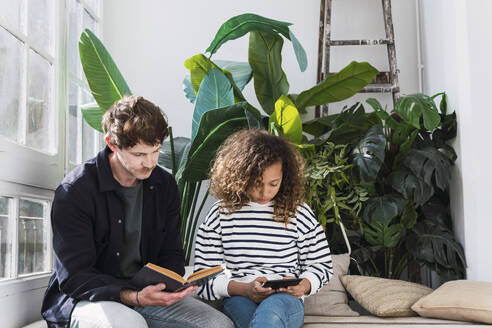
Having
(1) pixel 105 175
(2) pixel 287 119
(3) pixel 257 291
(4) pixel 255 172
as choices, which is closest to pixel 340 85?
(2) pixel 287 119

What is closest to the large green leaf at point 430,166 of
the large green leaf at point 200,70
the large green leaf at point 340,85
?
the large green leaf at point 340,85

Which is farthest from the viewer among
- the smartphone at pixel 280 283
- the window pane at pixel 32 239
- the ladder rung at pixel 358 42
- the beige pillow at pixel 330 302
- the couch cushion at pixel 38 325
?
the ladder rung at pixel 358 42

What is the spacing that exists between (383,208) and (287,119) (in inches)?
24.2

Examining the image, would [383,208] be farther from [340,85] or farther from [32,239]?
[32,239]

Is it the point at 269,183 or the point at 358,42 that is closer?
the point at 269,183

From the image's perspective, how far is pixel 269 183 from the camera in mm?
2080

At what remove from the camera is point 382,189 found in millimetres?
2973

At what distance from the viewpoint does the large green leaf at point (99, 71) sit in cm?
256

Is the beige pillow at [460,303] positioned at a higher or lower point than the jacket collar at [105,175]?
lower

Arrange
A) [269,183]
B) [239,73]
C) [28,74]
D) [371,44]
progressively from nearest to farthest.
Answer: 1. [269,183]
2. [28,74]
3. [239,73]
4. [371,44]

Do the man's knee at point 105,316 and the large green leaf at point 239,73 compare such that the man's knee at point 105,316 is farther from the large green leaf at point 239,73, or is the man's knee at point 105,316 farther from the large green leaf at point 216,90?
the large green leaf at point 239,73

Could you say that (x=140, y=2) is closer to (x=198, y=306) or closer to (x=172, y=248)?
(x=172, y=248)

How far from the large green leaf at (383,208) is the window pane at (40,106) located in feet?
4.74

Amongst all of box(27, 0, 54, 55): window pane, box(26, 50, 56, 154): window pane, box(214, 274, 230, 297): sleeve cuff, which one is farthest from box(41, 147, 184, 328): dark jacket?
box(27, 0, 54, 55): window pane
